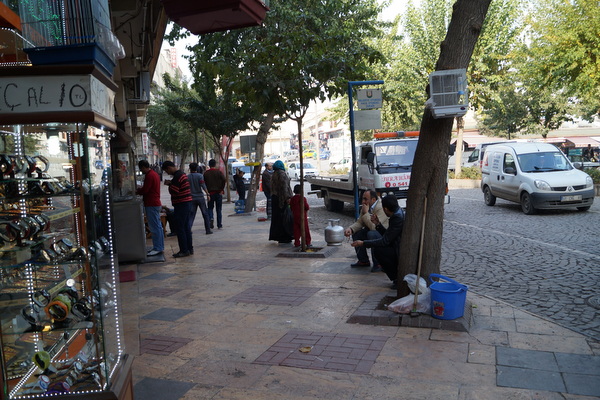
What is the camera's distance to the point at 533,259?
29.4 feet

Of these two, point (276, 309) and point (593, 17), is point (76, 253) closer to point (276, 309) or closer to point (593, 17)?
point (276, 309)

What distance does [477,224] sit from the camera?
13.3m

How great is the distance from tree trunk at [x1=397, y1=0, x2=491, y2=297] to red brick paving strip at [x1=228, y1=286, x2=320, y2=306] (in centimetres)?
147

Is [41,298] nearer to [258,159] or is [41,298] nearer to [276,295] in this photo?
[276,295]

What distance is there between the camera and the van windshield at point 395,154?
14677 millimetres

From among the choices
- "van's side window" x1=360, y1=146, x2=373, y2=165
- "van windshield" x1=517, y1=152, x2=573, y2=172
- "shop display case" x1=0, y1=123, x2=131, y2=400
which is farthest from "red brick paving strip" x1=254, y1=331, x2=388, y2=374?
"van windshield" x1=517, y1=152, x2=573, y2=172

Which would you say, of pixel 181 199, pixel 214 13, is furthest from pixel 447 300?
pixel 181 199

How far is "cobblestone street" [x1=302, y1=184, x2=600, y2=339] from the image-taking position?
21.0ft

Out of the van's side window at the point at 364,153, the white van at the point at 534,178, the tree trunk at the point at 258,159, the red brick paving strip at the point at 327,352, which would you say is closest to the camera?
the red brick paving strip at the point at 327,352

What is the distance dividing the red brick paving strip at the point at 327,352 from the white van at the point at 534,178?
34.3 ft

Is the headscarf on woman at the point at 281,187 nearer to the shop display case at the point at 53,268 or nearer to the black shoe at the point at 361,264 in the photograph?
the black shoe at the point at 361,264

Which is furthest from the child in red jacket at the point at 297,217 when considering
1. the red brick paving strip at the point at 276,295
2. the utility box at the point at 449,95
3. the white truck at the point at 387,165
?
the utility box at the point at 449,95

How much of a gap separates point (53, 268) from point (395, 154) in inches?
483

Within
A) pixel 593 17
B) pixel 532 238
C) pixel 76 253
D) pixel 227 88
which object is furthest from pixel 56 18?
pixel 593 17
